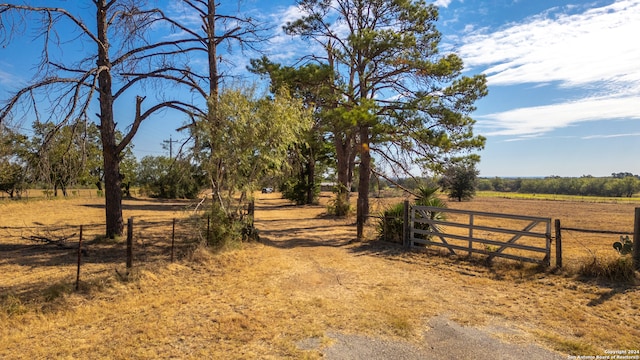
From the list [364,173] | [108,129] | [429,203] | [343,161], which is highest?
[108,129]

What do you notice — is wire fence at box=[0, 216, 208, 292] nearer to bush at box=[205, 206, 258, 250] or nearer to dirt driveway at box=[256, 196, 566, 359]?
bush at box=[205, 206, 258, 250]

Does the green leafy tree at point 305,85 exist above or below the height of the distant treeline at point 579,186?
above

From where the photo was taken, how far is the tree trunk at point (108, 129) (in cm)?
1046

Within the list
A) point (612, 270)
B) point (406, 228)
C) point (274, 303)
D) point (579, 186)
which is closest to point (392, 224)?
point (406, 228)

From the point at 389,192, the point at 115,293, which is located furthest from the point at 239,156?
the point at 389,192

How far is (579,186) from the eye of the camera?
103875 millimetres

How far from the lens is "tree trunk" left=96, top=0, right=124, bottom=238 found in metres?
10.5

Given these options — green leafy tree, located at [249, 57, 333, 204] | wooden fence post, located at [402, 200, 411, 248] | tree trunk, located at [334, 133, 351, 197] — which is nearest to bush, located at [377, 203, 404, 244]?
wooden fence post, located at [402, 200, 411, 248]

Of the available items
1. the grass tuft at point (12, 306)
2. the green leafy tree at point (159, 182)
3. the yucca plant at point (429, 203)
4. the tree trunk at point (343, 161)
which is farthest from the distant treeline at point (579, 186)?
the grass tuft at point (12, 306)

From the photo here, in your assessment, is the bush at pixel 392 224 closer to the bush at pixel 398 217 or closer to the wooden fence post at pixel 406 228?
the bush at pixel 398 217

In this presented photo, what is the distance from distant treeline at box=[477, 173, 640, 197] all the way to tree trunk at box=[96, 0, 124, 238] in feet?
301

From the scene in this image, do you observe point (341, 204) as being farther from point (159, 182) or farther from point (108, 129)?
point (159, 182)

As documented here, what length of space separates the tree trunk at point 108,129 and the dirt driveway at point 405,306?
6090 mm

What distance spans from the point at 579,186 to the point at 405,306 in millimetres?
126316
